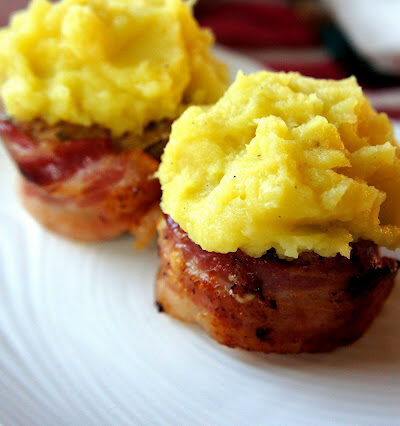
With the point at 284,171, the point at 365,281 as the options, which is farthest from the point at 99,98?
the point at 365,281

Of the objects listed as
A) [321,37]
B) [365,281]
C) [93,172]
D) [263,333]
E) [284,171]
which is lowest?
[321,37]

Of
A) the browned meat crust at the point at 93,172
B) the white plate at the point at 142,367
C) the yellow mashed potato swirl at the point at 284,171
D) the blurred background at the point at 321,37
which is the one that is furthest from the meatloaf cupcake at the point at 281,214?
the blurred background at the point at 321,37

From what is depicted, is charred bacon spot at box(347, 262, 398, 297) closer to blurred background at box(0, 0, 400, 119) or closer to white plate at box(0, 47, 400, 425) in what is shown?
white plate at box(0, 47, 400, 425)

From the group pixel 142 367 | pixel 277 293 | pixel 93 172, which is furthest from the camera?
pixel 93 172

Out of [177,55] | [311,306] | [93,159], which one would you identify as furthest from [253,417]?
[177,55]

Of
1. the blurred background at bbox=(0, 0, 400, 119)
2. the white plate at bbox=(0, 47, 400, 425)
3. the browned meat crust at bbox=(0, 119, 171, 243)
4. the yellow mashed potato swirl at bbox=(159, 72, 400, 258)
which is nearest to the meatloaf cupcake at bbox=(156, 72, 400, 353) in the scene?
the yellow mashed potato swirl at bbox=(159, 72, 400, 258)

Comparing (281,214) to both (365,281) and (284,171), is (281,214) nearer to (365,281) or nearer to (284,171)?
(284,171)

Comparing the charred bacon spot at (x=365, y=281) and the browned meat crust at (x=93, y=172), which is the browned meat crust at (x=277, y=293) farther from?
the browned meat crust at (x=93, y=172)
